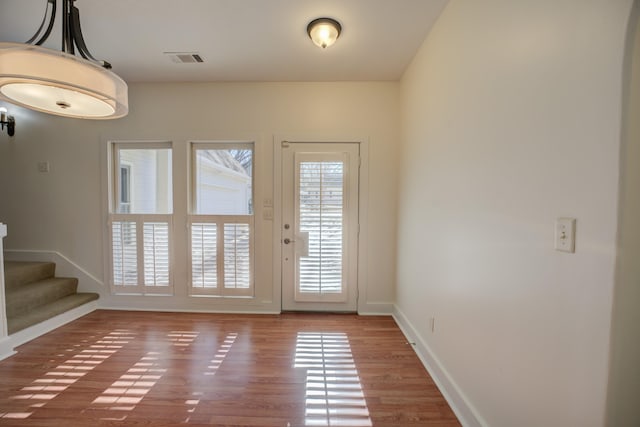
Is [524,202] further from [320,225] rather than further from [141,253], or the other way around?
A: [141,253]

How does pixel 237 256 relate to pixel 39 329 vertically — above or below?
above

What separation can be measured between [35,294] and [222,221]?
6.24 ft

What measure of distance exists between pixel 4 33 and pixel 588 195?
3.76 metres

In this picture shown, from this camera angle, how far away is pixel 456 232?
5.30 ft

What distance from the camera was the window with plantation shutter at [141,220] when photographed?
2.92 meters

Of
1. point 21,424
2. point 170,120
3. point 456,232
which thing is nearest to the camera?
point 21,424

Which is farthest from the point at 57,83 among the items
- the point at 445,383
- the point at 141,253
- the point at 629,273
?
the point at 445,383

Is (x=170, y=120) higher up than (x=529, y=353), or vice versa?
(x=170, y=120)

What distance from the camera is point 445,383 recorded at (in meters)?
1.67

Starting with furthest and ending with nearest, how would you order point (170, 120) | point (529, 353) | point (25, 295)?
point (170, 120) → point (25, 295) → point (529, 353)

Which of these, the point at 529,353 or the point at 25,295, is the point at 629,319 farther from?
the point at 25,295

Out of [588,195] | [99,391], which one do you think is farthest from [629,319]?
[99,391]

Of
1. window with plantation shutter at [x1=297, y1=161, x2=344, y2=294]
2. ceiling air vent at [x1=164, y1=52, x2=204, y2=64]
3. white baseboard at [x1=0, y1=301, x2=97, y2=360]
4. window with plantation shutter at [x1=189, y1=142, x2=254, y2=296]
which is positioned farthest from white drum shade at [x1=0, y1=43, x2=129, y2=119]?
white baseboard at [x1=0, y1=301, x2=97, y2=360]

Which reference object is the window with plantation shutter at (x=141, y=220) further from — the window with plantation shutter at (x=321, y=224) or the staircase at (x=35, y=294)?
the window with plantation shutter at (x=321, y=224)
